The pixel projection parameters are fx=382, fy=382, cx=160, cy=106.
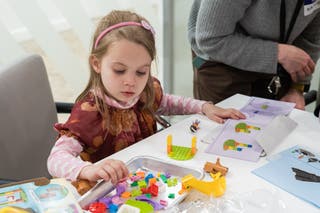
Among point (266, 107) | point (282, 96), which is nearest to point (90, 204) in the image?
point (266, 107)

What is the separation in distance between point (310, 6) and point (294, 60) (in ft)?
0.66

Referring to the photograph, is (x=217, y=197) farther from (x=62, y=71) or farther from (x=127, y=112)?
(x=62, y=71)

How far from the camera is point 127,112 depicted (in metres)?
1.15

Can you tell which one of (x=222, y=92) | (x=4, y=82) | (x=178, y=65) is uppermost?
(x=4, y=82)

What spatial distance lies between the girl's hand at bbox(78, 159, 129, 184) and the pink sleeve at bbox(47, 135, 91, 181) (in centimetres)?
5

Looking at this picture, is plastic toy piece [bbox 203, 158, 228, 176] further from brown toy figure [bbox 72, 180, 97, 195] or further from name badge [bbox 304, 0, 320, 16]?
name badge [bbox 304, 0, 320, 16]

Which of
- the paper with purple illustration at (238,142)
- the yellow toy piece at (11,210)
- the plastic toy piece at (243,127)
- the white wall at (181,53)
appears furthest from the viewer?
the white wall at (181,53)

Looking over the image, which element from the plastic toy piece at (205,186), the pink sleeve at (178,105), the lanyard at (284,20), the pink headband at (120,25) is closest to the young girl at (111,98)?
the pink headband at (120,25)

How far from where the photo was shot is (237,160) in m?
0.96

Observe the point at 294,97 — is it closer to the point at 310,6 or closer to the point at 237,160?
the point at 310,6

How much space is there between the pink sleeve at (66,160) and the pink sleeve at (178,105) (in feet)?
1.29

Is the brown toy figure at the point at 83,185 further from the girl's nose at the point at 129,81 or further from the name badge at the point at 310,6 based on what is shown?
the name badge at the point at 310,6

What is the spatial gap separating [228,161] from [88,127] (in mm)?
385

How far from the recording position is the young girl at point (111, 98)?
999mm
